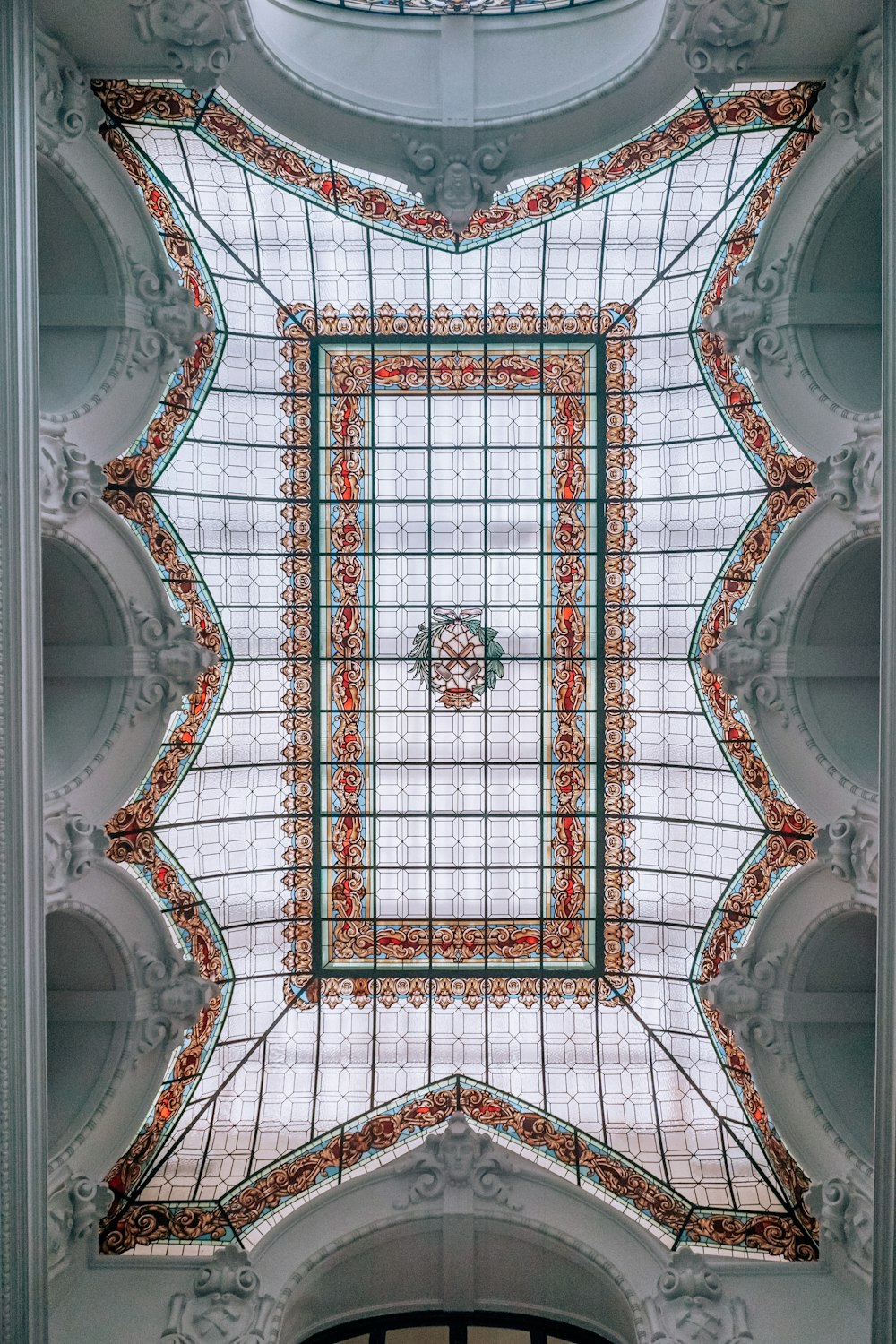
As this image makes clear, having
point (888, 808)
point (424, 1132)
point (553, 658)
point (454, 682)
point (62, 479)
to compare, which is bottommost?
point (424, 1132)

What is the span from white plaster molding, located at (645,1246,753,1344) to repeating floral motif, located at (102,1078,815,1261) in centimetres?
48

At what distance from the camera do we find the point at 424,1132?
12359mm

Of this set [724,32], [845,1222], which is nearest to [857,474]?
[724,32]

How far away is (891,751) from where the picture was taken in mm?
8938

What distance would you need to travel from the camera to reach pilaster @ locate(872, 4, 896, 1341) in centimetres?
849

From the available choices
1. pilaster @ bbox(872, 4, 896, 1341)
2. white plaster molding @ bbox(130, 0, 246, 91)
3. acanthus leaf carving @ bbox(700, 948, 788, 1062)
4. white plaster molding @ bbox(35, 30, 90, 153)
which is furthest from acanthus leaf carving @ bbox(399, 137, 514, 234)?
acanthus leaf carving @ bbox(700, 948, 788, 1062)

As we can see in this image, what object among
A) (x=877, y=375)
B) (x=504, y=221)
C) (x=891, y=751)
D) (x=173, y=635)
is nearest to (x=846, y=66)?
(x=877, y=375)

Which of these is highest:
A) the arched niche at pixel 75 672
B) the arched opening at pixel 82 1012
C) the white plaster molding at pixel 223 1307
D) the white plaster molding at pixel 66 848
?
the arched niche at pixel 75 672

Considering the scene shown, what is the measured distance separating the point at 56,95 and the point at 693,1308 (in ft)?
41.9

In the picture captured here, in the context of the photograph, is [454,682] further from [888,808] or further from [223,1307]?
[223,1307]

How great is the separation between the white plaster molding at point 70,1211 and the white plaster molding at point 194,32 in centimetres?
1058

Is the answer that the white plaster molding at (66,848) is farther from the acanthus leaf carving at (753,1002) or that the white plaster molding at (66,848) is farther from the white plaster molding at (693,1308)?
the white plaster molding at (693,1308)

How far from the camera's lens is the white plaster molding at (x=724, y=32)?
964 centimetres

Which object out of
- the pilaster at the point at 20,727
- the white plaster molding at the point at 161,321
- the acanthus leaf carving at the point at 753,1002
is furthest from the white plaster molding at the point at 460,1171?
the white plaster molding at the point at 161,321
